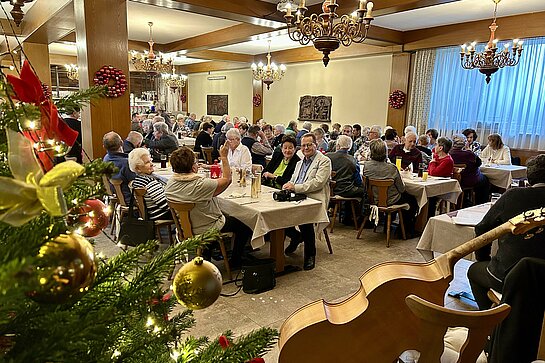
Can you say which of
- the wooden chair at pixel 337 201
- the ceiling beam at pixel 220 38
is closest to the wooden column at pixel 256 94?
the ceiling beam at pixel 220 38

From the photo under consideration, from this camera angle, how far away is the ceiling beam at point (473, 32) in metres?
6.48

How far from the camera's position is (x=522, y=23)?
259 inches

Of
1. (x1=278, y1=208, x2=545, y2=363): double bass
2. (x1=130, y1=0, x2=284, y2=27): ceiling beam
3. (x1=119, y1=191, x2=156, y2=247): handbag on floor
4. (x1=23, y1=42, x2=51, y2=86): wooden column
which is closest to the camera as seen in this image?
(x1=278, y1=208, x2=545, y2=363): double bass

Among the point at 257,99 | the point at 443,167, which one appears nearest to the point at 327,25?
the point at 443,167

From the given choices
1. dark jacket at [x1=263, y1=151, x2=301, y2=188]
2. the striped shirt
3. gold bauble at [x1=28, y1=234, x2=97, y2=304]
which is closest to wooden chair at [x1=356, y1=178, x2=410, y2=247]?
dark jacket at [x1=263, y1=151, x2=301, y2=188]

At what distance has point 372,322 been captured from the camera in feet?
5.28

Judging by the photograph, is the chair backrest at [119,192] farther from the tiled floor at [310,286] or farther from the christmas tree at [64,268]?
the christmas tree at [64,268]

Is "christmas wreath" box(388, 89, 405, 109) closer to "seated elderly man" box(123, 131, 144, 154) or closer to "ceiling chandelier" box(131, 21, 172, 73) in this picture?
"ceiling chandelier" box(131, 21, 172, 73)

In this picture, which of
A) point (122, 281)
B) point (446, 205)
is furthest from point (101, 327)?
point (446, 205)

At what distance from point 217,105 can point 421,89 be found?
8307 millimetres

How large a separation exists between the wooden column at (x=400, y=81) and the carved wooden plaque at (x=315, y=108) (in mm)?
2040

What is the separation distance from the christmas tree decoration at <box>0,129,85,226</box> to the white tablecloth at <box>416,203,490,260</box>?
3.01 metres

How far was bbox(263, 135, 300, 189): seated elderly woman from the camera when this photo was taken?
14.8ft

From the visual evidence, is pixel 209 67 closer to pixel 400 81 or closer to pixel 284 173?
pixel 400 81
